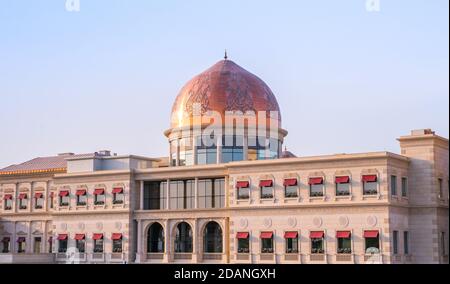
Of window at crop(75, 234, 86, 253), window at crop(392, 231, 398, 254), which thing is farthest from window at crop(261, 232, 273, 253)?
window at crop(75, 234, 86, 253)

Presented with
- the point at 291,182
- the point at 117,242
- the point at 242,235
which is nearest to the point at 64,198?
the point at 117,242

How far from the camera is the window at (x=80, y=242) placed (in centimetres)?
5659

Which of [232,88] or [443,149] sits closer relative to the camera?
[443,149]

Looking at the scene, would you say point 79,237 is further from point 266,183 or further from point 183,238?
point 266,183

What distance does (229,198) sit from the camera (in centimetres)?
5047

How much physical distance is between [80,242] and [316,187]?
71.0ft

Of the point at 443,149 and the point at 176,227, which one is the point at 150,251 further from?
the point at 443,149

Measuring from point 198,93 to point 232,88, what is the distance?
116 inches

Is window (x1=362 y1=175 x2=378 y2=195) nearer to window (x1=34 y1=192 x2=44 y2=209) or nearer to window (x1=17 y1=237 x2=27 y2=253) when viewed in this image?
window (x1=34 y1=192 x2=44 y2=209)

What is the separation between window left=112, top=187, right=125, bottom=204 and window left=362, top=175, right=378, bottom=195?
2043 cm

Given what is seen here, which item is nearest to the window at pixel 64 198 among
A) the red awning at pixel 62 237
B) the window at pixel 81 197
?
the window at pixel 81 197

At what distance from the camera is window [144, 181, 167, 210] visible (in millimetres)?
55031

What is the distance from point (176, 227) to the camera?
53812mm
